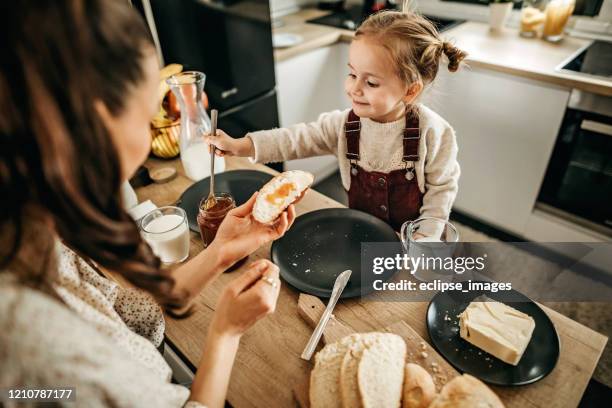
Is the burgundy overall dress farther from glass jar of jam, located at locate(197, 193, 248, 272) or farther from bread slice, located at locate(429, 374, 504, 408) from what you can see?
bread slice, located at locate(429, 374, 504, 408)

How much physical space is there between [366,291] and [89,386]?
59cm

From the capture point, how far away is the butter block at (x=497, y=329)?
29.8 inches

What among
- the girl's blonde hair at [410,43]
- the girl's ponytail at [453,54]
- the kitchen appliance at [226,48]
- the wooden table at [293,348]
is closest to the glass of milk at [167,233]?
the wooden table at [293,348]

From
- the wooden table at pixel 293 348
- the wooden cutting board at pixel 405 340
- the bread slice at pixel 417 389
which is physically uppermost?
the bread slice at pixel 417 389

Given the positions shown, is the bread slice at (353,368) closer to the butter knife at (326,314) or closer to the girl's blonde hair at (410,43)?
the butter knife at (326,314)

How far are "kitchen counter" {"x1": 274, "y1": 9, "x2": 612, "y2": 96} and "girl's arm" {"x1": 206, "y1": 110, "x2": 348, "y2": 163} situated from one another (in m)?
0.63

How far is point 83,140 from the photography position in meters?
0.50

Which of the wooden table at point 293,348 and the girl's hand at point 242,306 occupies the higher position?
the girl's hand at point 242,306

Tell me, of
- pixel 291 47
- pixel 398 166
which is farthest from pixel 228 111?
pixel 398 166

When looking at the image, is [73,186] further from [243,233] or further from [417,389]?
[417,389]

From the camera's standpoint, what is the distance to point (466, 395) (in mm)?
647

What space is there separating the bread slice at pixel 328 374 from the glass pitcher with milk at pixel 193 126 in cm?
82

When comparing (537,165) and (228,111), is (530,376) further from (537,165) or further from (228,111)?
(228,111)

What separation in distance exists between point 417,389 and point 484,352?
196 mm
